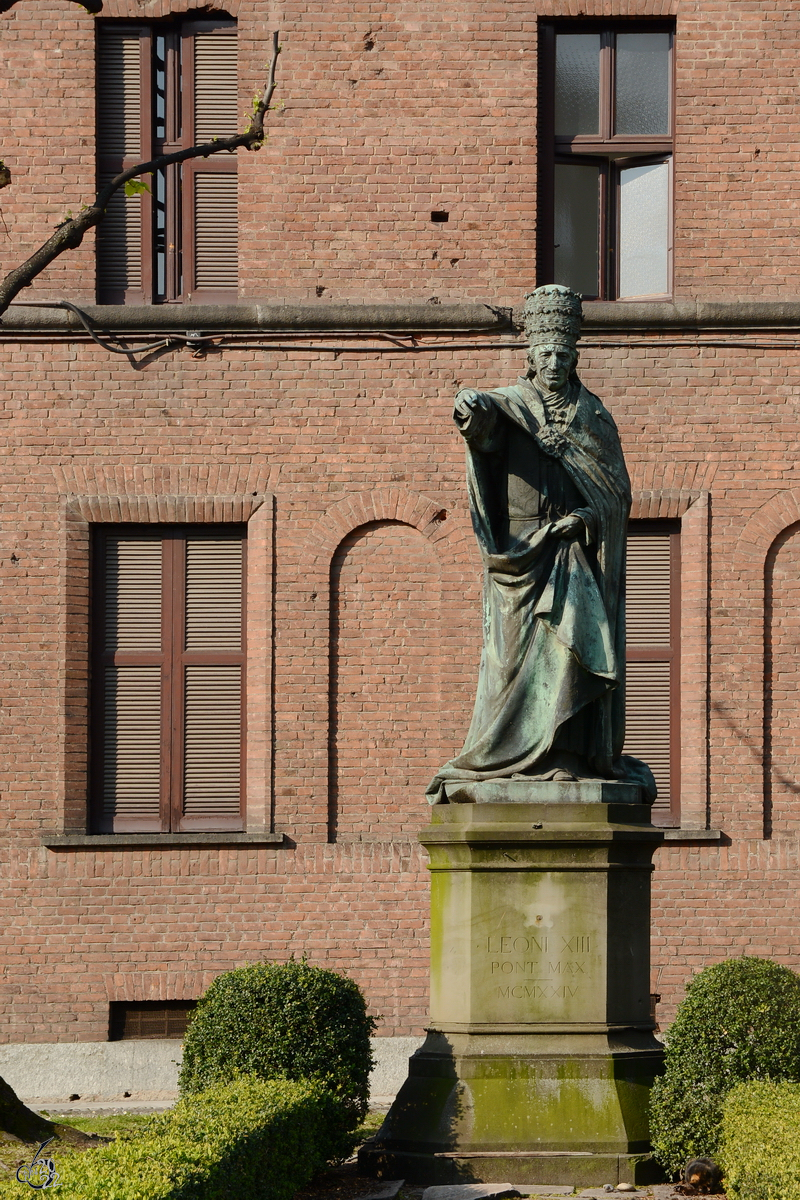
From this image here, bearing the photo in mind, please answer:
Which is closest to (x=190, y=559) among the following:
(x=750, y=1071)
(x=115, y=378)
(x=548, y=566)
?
(x=115, y=378)

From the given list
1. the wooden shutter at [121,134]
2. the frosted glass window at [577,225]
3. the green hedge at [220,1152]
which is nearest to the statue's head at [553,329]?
the green hedge at [220,1152]

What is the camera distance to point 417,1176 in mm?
8180

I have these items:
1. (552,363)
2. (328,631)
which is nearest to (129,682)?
(328,631)

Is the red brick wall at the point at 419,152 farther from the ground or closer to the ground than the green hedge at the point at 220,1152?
farther from the ground

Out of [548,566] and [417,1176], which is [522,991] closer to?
[417,1176]

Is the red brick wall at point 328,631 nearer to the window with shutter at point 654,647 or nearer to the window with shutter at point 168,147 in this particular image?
the window with shutter at point 654,647

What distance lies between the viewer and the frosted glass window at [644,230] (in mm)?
16109

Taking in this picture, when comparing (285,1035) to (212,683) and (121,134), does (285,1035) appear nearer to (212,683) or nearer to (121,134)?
(212,683)

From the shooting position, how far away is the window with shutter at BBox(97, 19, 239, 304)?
16.0m

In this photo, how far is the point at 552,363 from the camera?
8852 millimetres

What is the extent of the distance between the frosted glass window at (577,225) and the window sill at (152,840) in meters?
5.58

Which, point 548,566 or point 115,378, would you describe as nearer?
point 548,566

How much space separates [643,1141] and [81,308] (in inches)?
382

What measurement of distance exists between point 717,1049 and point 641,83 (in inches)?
407
